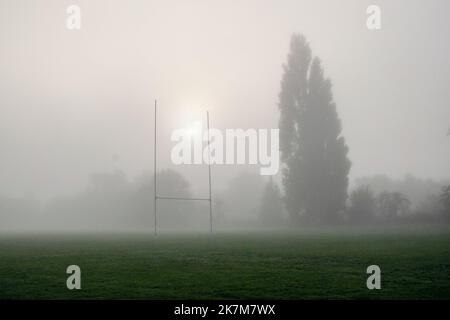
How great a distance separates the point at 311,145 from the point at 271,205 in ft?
22.4

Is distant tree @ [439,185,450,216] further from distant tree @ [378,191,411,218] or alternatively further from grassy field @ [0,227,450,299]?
grassy field @ [0,227,450,299]

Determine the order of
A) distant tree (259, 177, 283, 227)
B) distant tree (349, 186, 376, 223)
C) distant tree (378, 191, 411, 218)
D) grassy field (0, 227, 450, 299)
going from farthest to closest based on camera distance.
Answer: distant tree (259, 177, 283, 227), distant tree (349, 186, 376, 223), distant tree (378, 191, 411, 218), grassy field (0, 227, 450, 299)

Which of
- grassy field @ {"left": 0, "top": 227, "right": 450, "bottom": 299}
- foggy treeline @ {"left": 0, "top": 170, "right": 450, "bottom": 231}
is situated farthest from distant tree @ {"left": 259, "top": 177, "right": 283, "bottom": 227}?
grassy field @ {"left": 0, "top": 227, "right": 450, "bottom": 299}

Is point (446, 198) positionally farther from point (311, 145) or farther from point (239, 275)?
point (239, 275)

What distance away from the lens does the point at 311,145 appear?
32.6m

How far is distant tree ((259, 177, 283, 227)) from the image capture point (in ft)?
119

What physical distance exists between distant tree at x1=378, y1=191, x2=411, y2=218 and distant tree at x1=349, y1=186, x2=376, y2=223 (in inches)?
28.5

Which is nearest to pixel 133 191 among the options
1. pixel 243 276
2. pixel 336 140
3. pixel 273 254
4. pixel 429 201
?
pixel 336 140

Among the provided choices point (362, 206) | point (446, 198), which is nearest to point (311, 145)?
point (362, 206)

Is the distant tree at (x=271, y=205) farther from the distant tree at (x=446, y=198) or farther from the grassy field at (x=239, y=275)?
the grassy field at (x=239, y=275)

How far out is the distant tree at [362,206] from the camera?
31531 millimetres

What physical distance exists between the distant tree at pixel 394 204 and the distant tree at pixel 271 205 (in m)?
7.95
